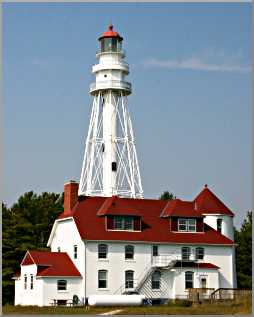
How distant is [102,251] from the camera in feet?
202

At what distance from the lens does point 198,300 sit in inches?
2295

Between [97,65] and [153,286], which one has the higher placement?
[97,65]

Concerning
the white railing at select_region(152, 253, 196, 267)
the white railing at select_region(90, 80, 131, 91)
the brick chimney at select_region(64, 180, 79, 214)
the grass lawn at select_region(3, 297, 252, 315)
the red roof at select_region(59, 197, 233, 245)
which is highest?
the white railing at select_region(90, 80, 131, 91)

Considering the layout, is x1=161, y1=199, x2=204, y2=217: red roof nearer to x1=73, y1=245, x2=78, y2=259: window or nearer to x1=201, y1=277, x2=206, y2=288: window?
x1=201, y1=277, x2=206, y2=288: window

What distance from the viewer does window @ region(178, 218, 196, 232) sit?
65750 mm

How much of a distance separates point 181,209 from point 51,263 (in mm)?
11226

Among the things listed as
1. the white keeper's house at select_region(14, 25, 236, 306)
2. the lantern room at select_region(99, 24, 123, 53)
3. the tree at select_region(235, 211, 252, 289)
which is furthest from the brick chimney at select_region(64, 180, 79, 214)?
the tree at select_region(235, 211, 252, 289)

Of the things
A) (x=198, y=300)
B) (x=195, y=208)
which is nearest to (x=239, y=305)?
(x=198, y=300)

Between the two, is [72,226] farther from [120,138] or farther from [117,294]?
[120,138]

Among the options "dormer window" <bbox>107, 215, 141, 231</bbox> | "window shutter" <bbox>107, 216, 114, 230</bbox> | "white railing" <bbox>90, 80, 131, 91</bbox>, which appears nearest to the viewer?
"window shutter" <bbox>107, 216, 114, 230</bbox>

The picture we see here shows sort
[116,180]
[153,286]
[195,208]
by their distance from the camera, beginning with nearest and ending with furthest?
[153,286]
[195,208]
[116,180]

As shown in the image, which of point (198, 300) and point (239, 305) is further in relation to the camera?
point (198, 300)

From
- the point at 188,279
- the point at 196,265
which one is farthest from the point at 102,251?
the point at 196,265

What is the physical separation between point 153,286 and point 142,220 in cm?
534
